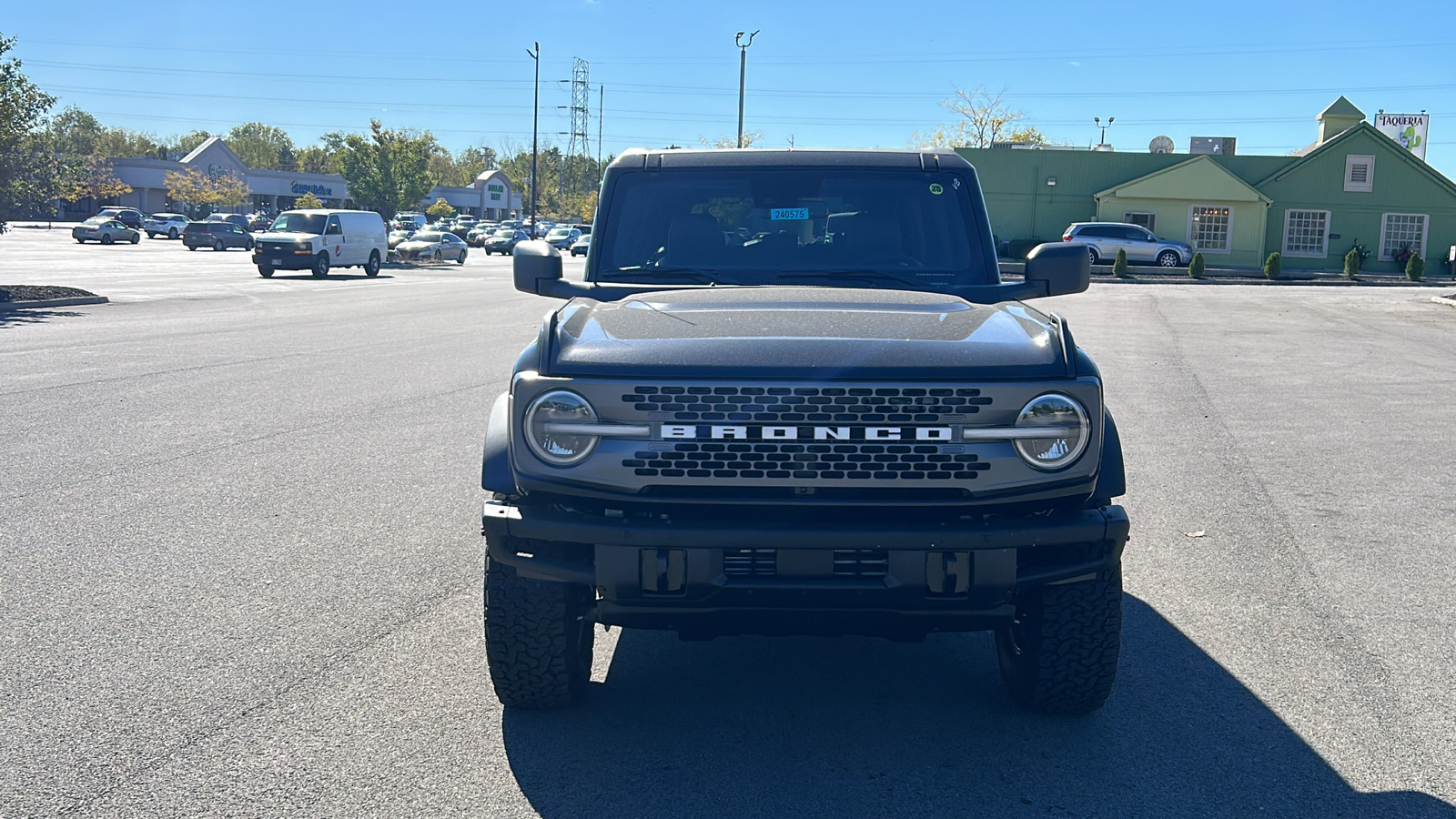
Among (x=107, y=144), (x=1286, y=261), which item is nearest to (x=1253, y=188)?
(x=1286, y=261)

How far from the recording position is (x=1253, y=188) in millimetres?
53969

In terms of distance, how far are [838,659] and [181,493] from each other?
172 inches

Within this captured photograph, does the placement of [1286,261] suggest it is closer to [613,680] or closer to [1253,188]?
[1253,188]

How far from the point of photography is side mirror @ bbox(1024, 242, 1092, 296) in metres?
4.86

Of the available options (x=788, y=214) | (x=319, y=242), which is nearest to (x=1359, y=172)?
(x=319, y=242)

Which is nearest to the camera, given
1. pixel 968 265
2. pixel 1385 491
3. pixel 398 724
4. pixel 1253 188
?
pixel 398 724

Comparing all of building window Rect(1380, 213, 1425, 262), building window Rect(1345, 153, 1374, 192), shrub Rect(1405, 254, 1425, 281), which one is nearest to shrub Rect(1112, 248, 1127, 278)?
shrub Rect(1405, 254, 1425, 281)

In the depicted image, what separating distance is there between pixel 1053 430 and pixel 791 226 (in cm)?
195

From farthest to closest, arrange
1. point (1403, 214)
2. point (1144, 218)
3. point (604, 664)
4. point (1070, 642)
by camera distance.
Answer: point (1144, 218) → point (1403, 214) → point (604, 664) → point (1070, 642)

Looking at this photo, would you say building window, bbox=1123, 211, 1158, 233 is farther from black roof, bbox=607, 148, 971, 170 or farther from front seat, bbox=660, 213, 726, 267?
front seat, bbox=660, 213, 726, 267

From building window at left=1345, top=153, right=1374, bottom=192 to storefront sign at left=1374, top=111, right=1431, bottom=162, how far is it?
39451 millimetres

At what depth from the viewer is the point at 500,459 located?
3.85 metres

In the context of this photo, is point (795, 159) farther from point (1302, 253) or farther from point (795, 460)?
point (1302, 253)

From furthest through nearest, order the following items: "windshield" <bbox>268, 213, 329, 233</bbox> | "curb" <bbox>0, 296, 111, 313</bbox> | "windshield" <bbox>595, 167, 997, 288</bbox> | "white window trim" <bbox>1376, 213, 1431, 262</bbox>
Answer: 1. "white window trim" <bbox>1376, 213, 1431, 262</bbox>
2. "windshield" <bbox>268, 213, 329, 233</bbox>
3. "curb" <bbox>0, 296, 111, 313</bbox>
4. "windshield" <bbox>595, 167, 997, 288</bbox>
